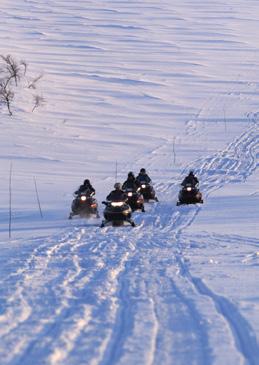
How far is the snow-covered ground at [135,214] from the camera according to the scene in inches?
261

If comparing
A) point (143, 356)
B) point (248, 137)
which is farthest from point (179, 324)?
point (248, 137)

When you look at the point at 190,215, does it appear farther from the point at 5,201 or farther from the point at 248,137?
the point at 248,137

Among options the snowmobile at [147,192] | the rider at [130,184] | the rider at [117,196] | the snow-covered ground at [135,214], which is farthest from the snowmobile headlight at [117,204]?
the snowmobile at [147,192]

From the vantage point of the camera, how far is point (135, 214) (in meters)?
18.5

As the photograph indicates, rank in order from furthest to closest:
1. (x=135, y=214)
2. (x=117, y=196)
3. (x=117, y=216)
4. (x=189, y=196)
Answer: (x=189, y=196)
(x=135, y=214)
(x=117, y=196)
(x=117, y=216)

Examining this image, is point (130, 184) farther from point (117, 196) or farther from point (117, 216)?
point (117, 216)

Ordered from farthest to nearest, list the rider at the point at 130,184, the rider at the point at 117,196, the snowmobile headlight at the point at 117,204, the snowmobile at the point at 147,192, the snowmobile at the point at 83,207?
the snowmobile at the point at 147,192
the rider at the point at 130,184
the snowmobile at the point at 83,207
the rider at the point at 117,196
the snowmobile headlight at the point at 117,204

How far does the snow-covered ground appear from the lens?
6.62m

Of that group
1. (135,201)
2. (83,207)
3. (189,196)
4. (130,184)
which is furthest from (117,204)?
(189,196)

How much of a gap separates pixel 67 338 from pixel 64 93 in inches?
1728

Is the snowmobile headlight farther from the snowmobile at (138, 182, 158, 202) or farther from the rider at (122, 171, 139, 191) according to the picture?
the snowmobile at (138, 182, 158, 202)

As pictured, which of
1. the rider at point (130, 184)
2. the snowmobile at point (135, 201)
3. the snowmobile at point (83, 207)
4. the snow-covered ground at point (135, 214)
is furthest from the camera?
the rider at point (130, 184)

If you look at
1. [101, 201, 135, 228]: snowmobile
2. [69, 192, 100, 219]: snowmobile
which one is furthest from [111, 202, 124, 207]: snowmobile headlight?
[69, 192, 100, 219]: snowmobile

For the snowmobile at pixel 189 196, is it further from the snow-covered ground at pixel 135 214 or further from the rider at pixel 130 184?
the rider at pixel 130 184
